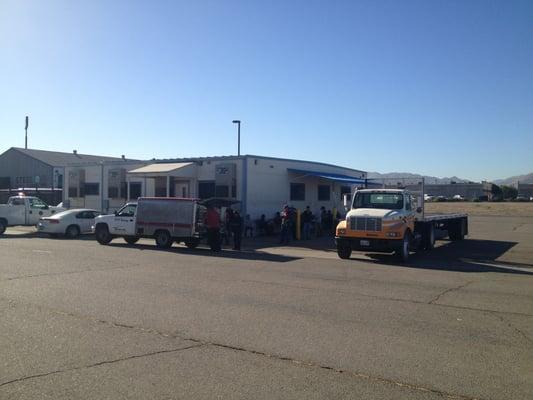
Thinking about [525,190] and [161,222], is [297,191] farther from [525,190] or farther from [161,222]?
[525,190]

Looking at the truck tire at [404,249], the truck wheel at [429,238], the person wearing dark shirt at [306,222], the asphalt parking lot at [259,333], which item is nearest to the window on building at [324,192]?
the person wearing dark shirt at [306,222]

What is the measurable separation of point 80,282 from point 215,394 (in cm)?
759

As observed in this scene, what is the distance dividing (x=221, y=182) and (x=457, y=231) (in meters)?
12.1

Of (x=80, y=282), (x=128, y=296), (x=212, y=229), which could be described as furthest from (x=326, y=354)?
(x=212, y=229)

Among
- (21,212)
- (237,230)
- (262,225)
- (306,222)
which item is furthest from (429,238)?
(21,212)

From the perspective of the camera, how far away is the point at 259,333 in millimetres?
7492

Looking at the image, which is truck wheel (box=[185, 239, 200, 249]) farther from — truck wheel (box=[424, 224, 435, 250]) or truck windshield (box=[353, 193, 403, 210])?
truck wheel (box=[424, 224, 435, 250])

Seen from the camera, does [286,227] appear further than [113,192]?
No

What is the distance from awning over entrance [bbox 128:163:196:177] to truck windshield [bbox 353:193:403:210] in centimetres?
1200

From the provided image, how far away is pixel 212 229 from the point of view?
20.5 m

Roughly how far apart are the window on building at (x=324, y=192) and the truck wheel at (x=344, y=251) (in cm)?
1491

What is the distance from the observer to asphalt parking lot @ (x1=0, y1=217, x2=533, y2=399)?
17.8 feet

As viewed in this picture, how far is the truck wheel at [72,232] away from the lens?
87.6 ft

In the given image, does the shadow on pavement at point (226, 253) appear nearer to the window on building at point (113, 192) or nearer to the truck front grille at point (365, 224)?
the truck front grille at point (365, 224)
